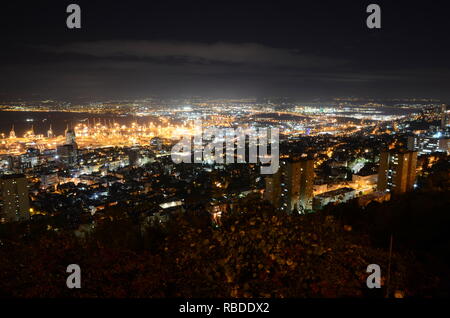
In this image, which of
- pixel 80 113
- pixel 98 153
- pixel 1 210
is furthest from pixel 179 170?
pixel 80 113

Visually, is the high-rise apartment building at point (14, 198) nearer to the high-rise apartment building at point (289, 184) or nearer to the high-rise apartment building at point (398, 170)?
the high-rise apartment building at point (289, 184)

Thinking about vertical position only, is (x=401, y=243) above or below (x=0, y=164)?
above

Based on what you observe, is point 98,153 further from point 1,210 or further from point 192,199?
point 192,199

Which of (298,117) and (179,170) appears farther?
(298,117)
